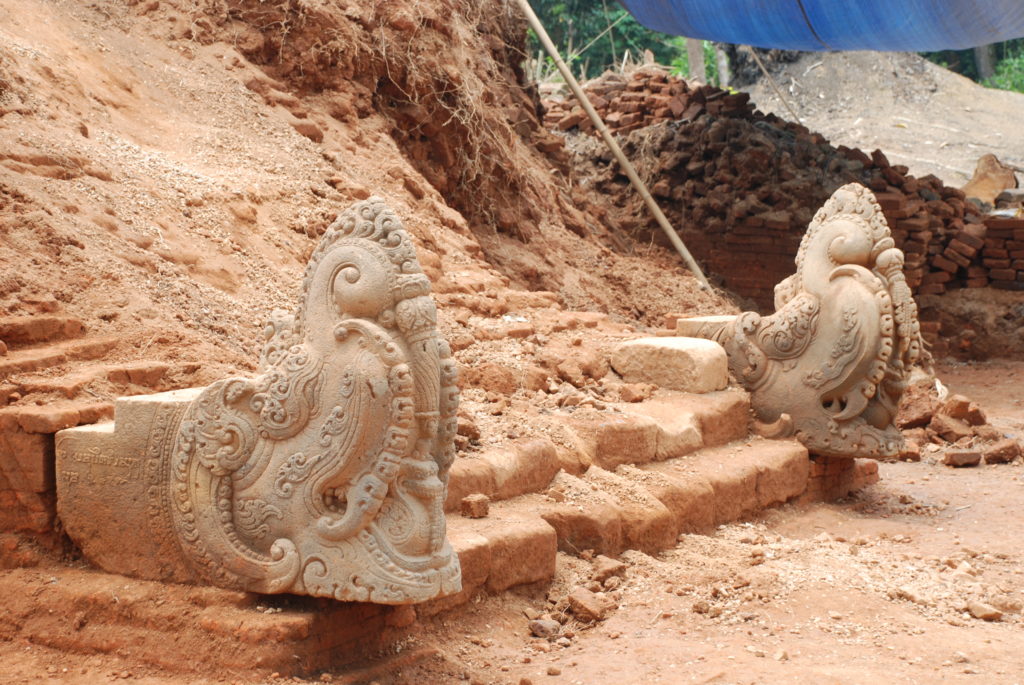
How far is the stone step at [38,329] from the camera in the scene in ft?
14.0

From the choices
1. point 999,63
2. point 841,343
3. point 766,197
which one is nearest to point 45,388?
point 841,343

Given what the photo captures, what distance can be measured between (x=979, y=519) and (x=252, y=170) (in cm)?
447

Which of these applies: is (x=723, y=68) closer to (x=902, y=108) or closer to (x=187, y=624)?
(x=902, y=108)

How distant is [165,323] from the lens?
4.75 m

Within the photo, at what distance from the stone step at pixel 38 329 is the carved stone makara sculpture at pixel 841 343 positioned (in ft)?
12.8

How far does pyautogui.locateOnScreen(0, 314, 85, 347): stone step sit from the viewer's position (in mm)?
4281

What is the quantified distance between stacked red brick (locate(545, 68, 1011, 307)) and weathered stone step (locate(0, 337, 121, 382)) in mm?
8179

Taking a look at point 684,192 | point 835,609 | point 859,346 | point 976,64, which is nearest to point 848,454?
point 859,346

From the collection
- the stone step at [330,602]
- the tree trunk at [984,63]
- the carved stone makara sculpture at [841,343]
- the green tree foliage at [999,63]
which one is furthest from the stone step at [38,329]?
the tree trunk at [984,63]

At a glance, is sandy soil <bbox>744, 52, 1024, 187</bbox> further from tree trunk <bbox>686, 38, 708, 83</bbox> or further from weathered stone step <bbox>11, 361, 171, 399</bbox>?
weathered stone step <bbox>11, 361, 171, 399</bbox>

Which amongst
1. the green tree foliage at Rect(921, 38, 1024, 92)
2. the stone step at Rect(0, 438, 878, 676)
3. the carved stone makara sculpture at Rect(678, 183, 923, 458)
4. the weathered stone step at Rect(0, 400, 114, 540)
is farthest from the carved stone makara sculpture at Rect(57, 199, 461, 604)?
the green tree foliage at Rect(921, 38, 1024, 92)

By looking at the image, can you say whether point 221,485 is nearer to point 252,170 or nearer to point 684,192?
point 252,170

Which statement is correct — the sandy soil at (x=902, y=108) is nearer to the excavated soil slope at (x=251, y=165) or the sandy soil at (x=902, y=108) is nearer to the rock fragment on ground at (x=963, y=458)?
the excavated soil slope at (x=251, y=165)

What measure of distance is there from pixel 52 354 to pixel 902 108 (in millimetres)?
18854
